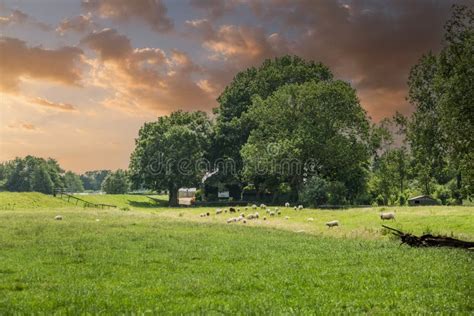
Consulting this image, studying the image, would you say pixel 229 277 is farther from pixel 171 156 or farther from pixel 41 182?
pixel 41 182

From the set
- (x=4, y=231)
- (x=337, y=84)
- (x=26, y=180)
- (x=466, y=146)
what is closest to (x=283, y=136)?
(x=337, y=84)

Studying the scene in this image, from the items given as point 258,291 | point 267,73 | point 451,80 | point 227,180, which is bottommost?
point 258,291

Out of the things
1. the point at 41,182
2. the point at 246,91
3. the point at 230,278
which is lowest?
the point at 230,278

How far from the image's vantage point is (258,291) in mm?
14875

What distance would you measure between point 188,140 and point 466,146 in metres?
71.9

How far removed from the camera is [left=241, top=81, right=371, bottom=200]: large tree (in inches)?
3278

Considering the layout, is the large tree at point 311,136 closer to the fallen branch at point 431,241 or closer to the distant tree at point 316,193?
the distant tree at point 316,193

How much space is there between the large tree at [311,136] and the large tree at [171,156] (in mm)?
20776

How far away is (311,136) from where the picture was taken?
82.8m

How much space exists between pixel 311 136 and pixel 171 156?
38.4 metres

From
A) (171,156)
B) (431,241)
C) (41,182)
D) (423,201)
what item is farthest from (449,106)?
(41,182)

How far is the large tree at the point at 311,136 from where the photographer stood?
273 ft

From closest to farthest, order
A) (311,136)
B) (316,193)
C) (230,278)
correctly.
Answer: (230,278), (316,193), (311,136)

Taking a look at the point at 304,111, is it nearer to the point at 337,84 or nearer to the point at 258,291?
the point at 337,84
